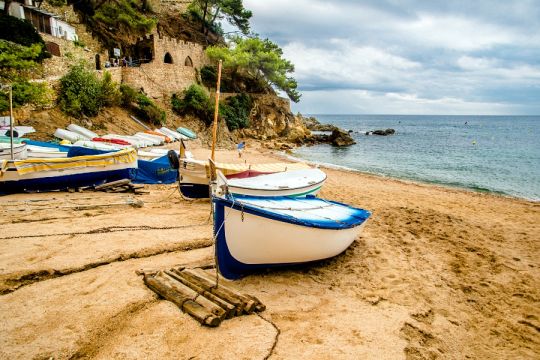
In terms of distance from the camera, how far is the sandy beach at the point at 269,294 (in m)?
3.71

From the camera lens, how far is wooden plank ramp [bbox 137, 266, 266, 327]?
4.07 metres

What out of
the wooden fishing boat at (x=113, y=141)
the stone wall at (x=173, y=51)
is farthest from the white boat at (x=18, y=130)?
the stone wall at (x=173, y=51)

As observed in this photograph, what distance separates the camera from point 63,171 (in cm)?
1030

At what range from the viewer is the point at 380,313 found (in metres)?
4.73

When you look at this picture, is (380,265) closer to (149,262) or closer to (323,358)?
(323,358)

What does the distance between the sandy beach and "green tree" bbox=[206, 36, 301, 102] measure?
30494mm

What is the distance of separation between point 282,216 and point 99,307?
290 cm

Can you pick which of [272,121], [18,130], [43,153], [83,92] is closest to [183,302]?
[43,153]

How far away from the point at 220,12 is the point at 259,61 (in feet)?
40.8

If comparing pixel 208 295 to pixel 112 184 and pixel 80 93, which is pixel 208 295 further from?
pixel 80 93

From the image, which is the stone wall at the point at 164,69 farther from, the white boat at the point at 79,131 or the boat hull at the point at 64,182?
the boat hull at the point at 64,182

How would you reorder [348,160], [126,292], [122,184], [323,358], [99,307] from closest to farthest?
[323,358], [99,307], [126,292], [122,184], [348,160]

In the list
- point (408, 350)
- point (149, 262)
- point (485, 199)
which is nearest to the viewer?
point (408, 350)

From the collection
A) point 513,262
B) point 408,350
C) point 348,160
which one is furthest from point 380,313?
point 348,160
